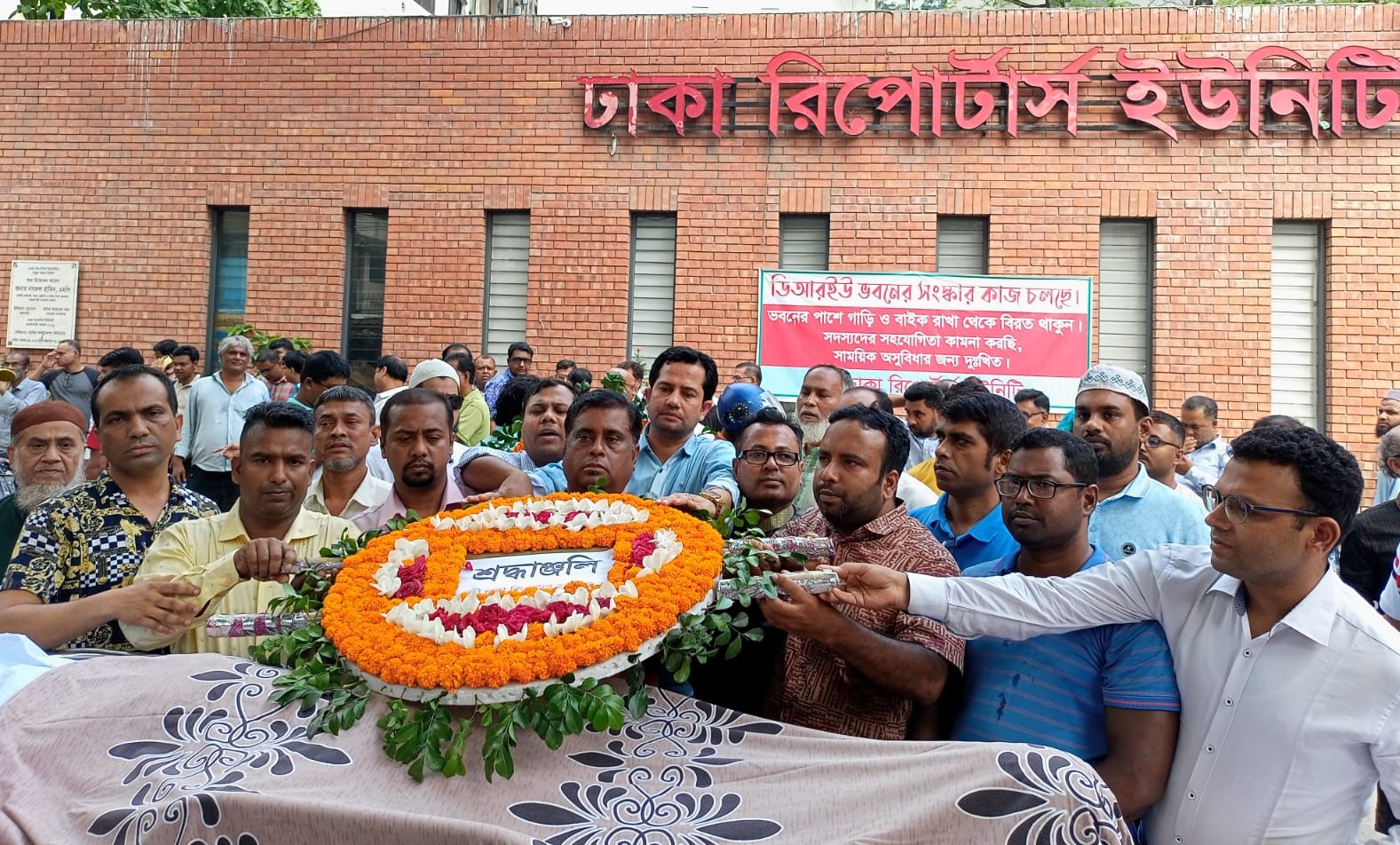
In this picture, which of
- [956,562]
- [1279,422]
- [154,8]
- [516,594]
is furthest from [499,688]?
[154,8]

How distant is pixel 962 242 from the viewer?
10539 mm

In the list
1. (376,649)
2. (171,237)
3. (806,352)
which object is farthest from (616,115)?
(376,649)

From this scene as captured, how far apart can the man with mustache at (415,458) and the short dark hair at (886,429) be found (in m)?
1.82

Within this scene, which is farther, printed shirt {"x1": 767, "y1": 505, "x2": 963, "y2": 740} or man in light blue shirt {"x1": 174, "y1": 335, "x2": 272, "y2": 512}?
man in light blue shirt {"x1": 174, "y1": 335, "x2": 272, "y2": 512}

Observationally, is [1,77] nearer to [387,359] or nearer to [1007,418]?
[387,359]

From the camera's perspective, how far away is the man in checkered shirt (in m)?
3.11

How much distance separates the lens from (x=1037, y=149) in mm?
10250

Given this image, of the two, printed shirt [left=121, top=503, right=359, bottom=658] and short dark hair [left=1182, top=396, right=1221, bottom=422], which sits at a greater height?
short dark hair [left=1182, top=396, right=1221, bottom=422]

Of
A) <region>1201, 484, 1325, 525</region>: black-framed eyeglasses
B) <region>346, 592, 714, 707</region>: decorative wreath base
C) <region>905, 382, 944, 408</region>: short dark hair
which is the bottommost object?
<region>346, 592, 714, 707</region>: decorative wreath base

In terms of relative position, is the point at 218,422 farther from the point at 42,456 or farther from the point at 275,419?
the point at 275,419

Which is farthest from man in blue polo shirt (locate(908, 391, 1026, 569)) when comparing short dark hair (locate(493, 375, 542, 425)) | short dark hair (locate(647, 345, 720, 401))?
short dark hair (locate(493, 375, 542, 425))

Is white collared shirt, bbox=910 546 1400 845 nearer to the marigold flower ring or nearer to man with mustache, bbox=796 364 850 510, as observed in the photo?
the marigold flower ring

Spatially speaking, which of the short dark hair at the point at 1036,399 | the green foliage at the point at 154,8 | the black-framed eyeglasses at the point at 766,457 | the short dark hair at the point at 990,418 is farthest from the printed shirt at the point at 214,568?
the green foliage at the point at 154,8

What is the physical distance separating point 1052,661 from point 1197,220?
342 inches
